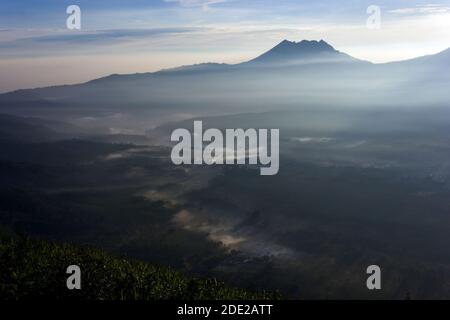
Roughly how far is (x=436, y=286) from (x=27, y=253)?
17548cm

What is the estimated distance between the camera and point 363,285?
189500 mm

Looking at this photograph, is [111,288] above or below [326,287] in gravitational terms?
above

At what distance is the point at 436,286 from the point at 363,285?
27.3 meters

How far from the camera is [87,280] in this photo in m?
44.3

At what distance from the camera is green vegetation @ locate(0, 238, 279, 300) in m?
41.1

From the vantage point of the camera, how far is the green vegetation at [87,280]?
41125 mm
